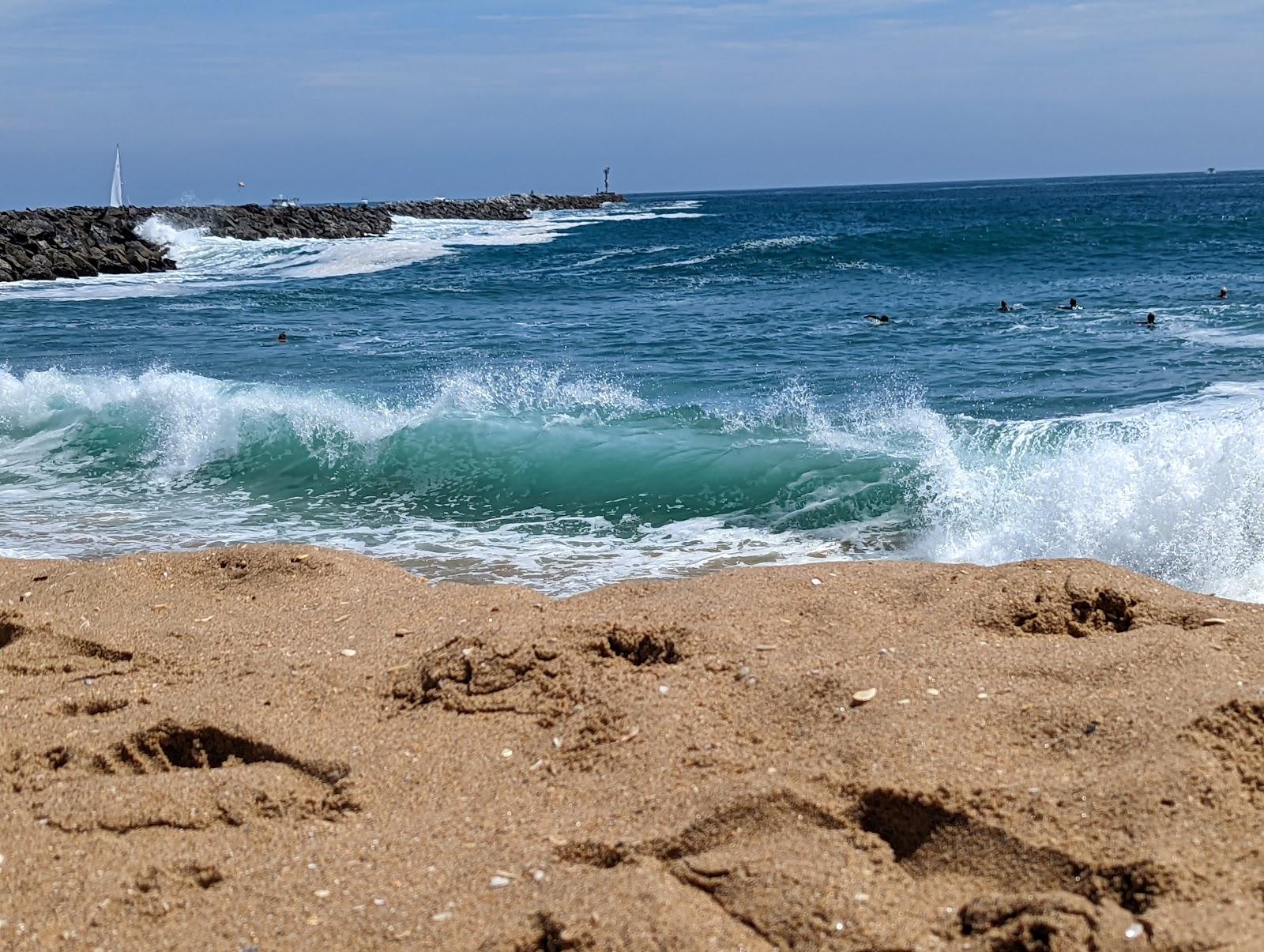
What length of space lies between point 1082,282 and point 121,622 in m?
20.1

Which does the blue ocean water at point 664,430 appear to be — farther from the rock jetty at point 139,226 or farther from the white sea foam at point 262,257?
the rock jetty at point 139,226

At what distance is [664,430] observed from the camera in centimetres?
949

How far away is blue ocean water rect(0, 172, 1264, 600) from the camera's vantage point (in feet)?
21.3

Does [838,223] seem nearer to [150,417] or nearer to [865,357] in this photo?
[865,357]

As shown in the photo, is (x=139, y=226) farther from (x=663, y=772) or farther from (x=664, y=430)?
Result: (x=663, y=772)

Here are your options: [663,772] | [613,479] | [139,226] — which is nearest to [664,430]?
[613,479]

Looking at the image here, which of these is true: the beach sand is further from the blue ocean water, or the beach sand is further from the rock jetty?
the rock jetty

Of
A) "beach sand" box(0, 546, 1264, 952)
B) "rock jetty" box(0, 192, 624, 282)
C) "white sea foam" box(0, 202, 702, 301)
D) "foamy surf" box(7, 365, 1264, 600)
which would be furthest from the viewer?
"rock jetty" box(0, 192, 624, 282)

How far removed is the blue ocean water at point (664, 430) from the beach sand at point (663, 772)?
2055mm

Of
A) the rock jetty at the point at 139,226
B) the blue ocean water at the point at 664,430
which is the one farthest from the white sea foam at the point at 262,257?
the blue ocean water at the point at 664,430

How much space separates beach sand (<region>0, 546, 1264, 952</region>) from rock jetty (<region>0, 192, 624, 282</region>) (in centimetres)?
2952

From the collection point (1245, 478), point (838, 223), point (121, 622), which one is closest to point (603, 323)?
point (1245, 478)

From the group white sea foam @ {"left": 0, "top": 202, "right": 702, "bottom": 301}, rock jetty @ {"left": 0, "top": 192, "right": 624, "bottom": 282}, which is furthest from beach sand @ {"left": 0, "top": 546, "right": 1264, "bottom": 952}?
rock jetty @ {"left": 0, "top": 192, "right": 624, "bottom": 282}

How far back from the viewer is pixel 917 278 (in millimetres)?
23797
